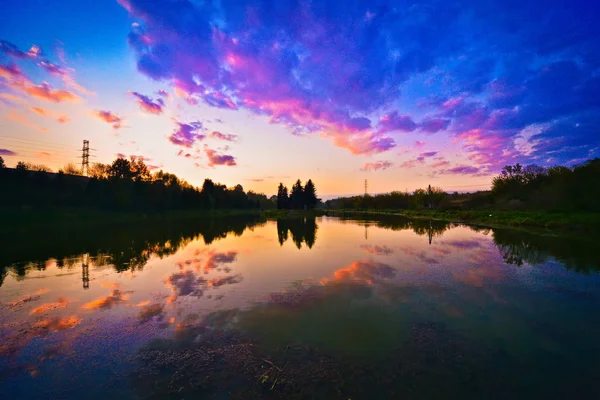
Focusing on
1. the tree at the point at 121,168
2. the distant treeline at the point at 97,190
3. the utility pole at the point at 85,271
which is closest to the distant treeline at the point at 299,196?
the distant treeline at the point at 97,190

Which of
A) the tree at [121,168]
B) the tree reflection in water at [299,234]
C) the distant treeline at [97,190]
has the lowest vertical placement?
the tree reflection in water at [299,234]

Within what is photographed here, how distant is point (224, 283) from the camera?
1126 cm

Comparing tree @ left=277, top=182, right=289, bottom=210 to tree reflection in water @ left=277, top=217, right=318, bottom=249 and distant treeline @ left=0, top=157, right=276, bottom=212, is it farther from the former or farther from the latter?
tree reflection in water @ left=277, top=217, right=318, bottom=249

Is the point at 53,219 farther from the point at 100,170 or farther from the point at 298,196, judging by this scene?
the point at 298,196

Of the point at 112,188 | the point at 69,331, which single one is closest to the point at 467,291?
the point at 69,331

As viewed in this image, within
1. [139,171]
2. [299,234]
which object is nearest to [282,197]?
[139,171]

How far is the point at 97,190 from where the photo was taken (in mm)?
54031

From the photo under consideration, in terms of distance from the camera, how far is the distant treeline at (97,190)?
43688 mm

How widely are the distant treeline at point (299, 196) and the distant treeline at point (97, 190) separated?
38307mm

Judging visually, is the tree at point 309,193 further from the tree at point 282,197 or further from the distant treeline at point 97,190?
the distant treeline at point 97,190

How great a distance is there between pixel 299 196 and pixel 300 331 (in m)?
110

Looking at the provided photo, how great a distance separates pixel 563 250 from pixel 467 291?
1400 centimetres

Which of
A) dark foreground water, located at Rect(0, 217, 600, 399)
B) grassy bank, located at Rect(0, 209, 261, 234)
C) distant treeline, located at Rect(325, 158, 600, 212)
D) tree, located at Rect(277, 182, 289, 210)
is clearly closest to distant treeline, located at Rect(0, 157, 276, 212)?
grassy bank, located at Rect(0, 209, 261, 234)

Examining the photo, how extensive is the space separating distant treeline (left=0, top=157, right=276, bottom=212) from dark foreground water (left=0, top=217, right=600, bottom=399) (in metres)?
41.6
